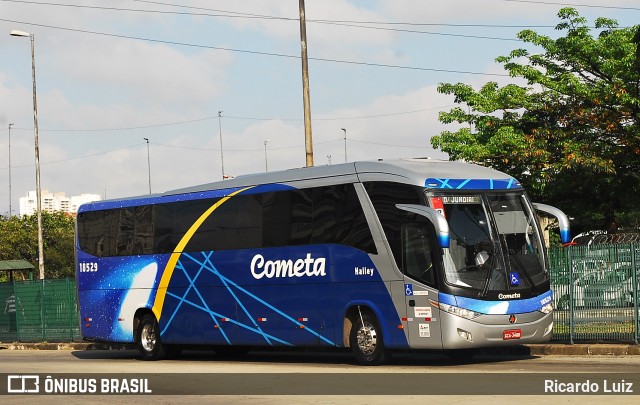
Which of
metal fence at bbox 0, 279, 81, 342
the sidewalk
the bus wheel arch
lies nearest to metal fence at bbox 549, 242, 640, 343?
the sidewalk

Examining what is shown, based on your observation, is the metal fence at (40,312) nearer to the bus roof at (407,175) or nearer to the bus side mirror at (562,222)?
the bus roof at (407,175)

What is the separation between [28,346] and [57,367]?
45.6 ft

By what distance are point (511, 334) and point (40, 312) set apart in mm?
20992

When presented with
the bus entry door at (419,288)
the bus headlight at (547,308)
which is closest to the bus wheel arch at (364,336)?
the bus entry door at (419,288)

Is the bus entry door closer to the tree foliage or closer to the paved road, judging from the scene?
the paved road

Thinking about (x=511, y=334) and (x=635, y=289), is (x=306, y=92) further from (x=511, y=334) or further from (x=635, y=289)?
(x=511, y=334)

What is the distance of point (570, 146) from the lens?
3491 cm

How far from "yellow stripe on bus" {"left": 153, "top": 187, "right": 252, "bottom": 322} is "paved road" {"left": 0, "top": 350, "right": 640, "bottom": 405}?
1.31m

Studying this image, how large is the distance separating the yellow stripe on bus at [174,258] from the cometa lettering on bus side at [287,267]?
5.25 feet

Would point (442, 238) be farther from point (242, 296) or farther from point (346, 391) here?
point (242, 296)

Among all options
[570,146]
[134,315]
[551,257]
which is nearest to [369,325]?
[551,257]

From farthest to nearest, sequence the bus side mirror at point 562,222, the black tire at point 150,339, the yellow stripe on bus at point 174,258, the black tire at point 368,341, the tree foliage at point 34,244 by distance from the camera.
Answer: the tree foliage at point 34,244 < the black tire at point 150,339 < the yellow stripe on bus at point 174,258 < the black tire at point 368,341 < the bus side mirror at point 562,222

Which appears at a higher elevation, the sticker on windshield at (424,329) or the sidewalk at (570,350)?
the sticker on windshield at (424,329)

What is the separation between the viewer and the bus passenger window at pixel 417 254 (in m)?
17.8
